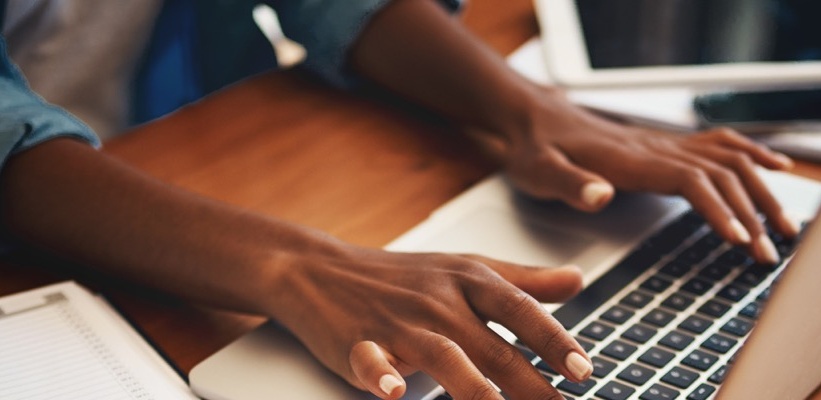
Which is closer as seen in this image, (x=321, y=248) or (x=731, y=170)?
(x=321, y=248)

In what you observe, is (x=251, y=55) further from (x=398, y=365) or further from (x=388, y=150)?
(x=398, y=365)

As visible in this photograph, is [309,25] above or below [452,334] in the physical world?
above

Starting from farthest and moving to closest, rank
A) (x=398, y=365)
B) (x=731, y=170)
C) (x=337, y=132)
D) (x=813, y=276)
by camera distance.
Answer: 1. (x=337, y=132)
2. (x=731, y=170)
3. (x=398, y=365)
4. (x=813, y=276)

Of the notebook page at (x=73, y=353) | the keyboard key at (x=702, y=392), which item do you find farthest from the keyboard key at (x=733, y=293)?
the notebook page at (x=73, y=353)

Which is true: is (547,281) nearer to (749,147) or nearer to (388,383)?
(388,383)

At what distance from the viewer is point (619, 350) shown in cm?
59

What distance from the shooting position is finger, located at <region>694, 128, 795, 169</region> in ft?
2.54

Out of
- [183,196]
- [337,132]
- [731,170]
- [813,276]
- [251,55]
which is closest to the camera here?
[813,276]

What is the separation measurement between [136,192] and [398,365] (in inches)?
9.3

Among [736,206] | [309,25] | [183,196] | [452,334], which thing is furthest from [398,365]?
[309,25]

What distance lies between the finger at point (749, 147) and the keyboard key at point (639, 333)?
242 millimetres

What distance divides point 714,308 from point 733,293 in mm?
27

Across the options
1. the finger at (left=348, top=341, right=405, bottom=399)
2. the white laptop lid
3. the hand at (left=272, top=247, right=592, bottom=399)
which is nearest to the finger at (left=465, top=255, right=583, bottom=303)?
the hand at (left=272, top=247, right=592, bottom=399)

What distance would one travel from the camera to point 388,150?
2.79 ft
